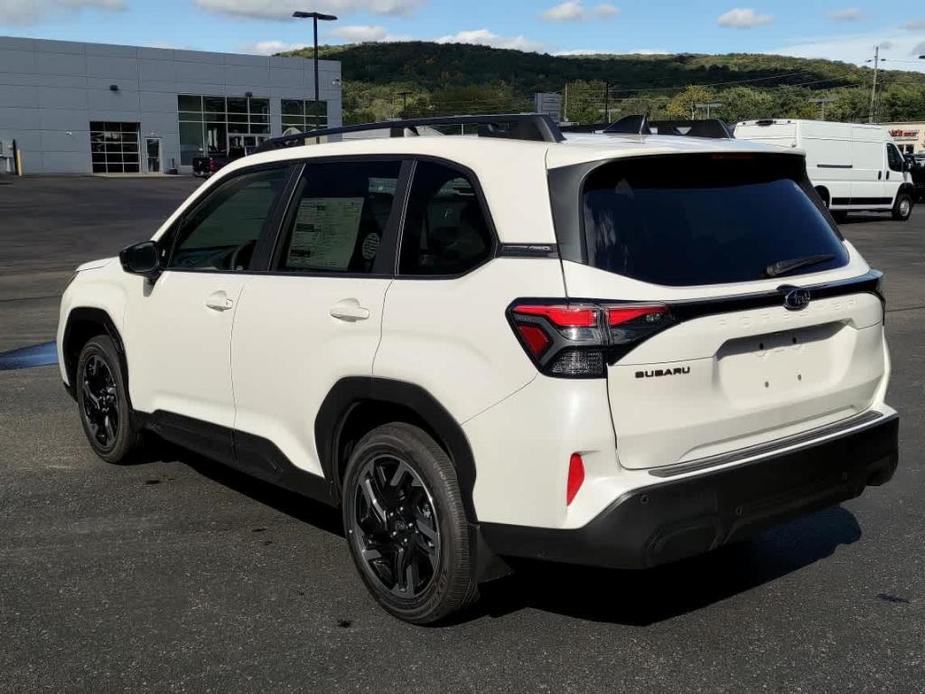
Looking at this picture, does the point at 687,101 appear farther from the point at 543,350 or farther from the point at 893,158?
the point at 543,350

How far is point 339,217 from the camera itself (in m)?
4.02

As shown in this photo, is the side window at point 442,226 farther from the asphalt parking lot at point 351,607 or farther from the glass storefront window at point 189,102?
the glass storefront window at point 189,102

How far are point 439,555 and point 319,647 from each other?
0.52 meters

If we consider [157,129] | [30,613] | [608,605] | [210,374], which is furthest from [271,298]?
[157,129]

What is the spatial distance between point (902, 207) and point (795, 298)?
26.3m

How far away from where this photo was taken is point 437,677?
127 inches

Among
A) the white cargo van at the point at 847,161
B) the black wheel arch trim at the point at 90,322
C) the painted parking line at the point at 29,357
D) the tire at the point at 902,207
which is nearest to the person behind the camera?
the black wheel arch trim at the point at 90,322

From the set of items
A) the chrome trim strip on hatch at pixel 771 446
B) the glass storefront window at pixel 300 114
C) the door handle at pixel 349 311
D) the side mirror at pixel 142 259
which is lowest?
the chrome trim strip on hatch at pixel 771 446

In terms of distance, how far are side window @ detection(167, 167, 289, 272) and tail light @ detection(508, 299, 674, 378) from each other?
181 cm

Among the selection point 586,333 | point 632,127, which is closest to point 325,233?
point 632,127

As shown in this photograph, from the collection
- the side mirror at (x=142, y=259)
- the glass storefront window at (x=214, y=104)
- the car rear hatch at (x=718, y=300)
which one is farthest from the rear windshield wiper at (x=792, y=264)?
the glass storefront window at (x=214, y=104)

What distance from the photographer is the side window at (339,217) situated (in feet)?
12.6

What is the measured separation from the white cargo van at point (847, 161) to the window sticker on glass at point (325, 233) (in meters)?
20.9

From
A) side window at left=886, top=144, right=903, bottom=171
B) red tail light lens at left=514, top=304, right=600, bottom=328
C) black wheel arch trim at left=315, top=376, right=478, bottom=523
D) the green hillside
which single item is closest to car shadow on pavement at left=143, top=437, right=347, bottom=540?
black wheel arch trim at left=315, top=376, right=478, bottom=523
